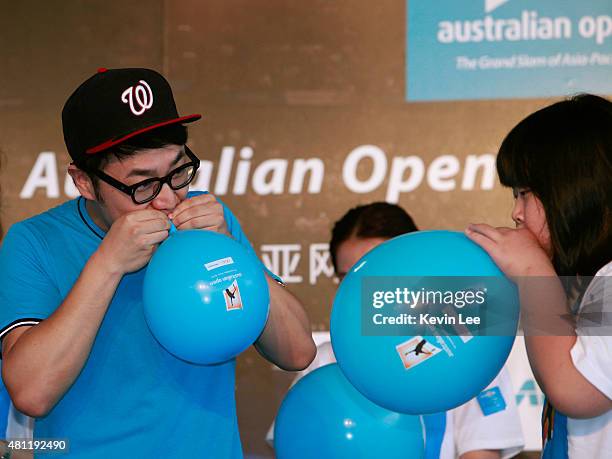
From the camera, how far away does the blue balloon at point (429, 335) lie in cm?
133

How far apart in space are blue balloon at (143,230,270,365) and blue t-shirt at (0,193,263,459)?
0.09 meters

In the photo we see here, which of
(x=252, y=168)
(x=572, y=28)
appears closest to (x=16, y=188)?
(x=252, y=168)

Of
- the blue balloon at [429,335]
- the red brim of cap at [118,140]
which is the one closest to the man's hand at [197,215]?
the red brim of cap at [118,140]

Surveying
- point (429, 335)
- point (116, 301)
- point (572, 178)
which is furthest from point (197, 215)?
point (572, 178)

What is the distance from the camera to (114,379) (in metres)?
1.42

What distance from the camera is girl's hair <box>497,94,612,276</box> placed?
54.9 inches

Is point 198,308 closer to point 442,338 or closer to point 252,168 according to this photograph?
point 442,338

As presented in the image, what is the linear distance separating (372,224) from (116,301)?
3.48ft

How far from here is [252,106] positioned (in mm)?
3273

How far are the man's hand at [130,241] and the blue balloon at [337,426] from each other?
1.55 ft

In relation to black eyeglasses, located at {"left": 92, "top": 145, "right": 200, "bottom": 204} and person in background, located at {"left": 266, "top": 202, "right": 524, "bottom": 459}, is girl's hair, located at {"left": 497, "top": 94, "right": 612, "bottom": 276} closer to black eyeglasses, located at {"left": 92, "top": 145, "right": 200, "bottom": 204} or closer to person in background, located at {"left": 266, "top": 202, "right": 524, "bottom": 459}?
black eyeglasses, located at {"left": 92, "top": 145, "right": 200, "bottom": 204}

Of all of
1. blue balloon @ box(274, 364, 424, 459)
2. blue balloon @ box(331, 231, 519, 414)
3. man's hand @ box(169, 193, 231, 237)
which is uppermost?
man's hand @ box(169, 193, 231, 237)

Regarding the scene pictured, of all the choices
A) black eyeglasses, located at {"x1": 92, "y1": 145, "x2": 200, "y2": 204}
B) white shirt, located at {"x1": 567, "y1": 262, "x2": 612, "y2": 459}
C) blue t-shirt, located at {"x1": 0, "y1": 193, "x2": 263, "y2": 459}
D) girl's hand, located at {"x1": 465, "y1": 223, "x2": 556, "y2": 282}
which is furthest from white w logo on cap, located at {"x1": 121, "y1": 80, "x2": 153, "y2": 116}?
white shirt, located at {"x1": 567, "y1": 262, "x2": 612, "y2": 459}

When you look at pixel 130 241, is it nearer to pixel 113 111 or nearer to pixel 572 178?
pixel 113 111
